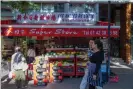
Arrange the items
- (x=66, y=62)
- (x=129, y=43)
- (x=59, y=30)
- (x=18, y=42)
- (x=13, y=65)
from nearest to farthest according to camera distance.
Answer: (x=13, y=65), (x=59, y=30), (x=66, y=62), (x=18, y=42), (x=129, y=43)

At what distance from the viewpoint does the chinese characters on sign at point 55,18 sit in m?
15.7

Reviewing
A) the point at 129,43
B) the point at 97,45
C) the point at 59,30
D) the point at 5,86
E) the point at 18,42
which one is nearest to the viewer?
the point at 97,45

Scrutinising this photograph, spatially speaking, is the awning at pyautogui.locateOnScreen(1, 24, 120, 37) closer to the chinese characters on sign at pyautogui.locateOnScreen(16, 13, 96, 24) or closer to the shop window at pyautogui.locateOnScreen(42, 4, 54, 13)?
the chinese characters on sign at pyautogui.locateOnScreen(16, 13, 96, 24)

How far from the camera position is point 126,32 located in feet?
70.4

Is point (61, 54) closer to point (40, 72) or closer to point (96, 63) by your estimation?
point (40, 72)

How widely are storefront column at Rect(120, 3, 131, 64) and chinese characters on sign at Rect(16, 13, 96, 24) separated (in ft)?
18.8

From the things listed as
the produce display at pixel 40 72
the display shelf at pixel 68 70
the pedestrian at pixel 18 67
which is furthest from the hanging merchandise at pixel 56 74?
the pedestrian at pixel 18 67

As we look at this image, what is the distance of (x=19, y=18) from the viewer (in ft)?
51.8

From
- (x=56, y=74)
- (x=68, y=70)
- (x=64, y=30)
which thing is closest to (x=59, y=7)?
(x=68, y=70)

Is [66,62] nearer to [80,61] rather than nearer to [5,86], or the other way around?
[80,61]

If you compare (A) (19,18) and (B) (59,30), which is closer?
(B) (59,30)

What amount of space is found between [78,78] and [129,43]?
7469 mm

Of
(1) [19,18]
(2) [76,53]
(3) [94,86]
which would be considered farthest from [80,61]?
→ (3) [94,86]

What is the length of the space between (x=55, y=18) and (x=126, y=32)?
7.03 metres
